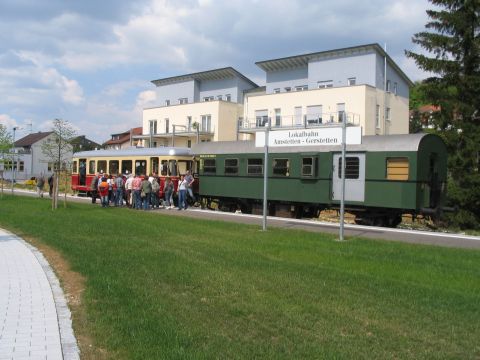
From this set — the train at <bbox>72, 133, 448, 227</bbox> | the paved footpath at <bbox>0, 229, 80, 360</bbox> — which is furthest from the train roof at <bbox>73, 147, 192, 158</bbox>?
the paved footpath at <bbox>0, 229, 80, 360</bbox>

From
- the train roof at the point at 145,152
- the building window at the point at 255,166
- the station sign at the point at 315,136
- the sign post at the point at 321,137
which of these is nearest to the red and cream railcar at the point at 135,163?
the train roof at the point at 145,152

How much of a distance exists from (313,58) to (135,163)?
24.9m

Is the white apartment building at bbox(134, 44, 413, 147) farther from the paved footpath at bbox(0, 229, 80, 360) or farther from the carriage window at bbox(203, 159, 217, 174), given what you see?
the paved footpath at bbox(0, 229, 80, 360)

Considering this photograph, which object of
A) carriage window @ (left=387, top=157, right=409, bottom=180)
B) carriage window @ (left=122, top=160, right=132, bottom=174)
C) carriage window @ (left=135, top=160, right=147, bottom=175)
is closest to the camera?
carriage window @ (left=387, top=157, right=409, bottom=180)

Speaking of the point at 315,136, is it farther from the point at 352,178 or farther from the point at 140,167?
the point at 140,167

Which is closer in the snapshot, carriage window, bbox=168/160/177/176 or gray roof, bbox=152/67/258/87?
carriage window, bbox=168/160/177/176

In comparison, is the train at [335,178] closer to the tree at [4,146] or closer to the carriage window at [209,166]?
the carriage window at [209,166]

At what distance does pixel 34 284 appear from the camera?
8.12m

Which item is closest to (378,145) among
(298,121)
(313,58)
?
(298,121)

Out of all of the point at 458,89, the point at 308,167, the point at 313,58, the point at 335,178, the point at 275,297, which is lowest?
the point at 275,297

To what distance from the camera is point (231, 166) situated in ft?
75.4

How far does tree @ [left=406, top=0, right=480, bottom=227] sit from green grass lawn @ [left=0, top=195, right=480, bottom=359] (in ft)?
36.0

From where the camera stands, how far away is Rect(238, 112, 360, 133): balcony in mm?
42219

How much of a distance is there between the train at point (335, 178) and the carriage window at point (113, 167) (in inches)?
270
